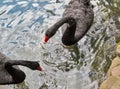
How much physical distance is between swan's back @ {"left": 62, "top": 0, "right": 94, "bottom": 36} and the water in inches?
15.5

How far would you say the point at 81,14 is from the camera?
1213 centimetres

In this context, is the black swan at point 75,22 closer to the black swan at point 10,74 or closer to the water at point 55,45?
the water at point 55,45

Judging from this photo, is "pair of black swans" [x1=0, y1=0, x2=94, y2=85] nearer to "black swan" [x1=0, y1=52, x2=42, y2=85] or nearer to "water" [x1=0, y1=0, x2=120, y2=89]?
"black swan" [x1=0, y1=52, x2=42, y2=85]

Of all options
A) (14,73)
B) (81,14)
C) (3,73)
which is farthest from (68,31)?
(3,73)

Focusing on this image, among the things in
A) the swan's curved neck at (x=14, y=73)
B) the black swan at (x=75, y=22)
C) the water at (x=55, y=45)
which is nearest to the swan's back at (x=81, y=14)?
the black swan at (x=75, y=22)

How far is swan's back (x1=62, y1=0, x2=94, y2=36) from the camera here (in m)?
11.8

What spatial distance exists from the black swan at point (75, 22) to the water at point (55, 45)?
0.38 m

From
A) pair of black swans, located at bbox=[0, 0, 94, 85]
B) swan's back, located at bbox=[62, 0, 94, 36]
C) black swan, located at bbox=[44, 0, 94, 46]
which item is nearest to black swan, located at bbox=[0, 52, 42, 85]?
pair of black swans, located at bbox=[0, 0, 94, 85]

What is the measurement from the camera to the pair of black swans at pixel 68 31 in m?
10.3

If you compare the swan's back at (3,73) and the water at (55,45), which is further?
the water at (55,45)

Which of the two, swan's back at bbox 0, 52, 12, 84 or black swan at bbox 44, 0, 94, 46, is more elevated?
black swan at bbox 44, 0, 94, 46

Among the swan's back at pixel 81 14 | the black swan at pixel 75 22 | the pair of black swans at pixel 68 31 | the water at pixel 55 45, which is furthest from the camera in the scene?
the swan's back at pixel 81 14

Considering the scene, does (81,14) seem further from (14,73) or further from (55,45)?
(14,73)

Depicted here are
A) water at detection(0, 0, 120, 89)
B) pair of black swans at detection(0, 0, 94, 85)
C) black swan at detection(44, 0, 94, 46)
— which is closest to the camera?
pair of black swans at detection(0, 0, 94, 85)
